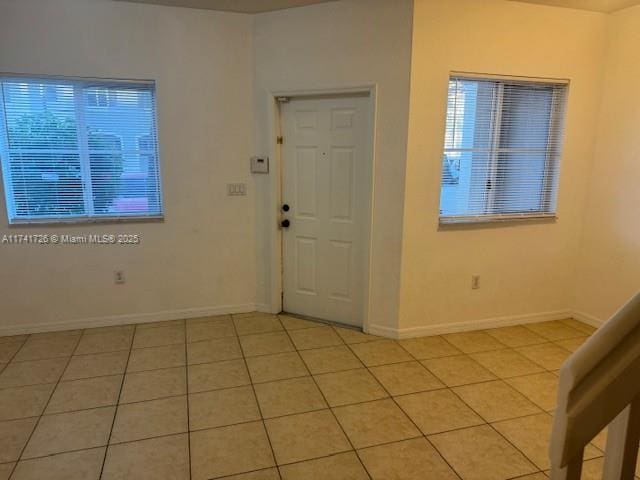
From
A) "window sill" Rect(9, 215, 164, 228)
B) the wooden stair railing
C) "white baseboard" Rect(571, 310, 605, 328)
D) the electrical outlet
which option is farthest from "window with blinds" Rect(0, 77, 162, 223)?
"white baseboard" Rect(571, 310, 605, 328)

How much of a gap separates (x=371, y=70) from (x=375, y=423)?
249 centimetres

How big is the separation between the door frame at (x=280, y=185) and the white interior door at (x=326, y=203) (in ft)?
0.11

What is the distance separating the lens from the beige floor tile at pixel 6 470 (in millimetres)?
1979

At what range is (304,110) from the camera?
365 centimetres

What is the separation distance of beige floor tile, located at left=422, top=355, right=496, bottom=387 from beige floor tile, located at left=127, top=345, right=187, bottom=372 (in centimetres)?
183

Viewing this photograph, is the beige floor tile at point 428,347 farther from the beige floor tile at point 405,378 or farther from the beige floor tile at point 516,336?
the beige floor tile at point 516,336

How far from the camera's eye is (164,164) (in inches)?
144

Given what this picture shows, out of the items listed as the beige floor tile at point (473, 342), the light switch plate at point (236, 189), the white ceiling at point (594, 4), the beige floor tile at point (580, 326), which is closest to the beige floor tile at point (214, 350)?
the light switch plate at point (236, 189)

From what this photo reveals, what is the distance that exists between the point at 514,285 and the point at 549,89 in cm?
171

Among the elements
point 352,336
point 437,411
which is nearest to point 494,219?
point 352,336

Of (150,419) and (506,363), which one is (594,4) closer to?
(506,363)

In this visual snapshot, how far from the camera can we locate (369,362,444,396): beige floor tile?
277cm

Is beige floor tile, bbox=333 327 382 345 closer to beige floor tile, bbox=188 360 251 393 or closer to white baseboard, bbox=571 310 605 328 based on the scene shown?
beige floor tile, bbox=188 360 251 393

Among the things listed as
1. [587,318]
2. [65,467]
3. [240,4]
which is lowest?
[65,467]
